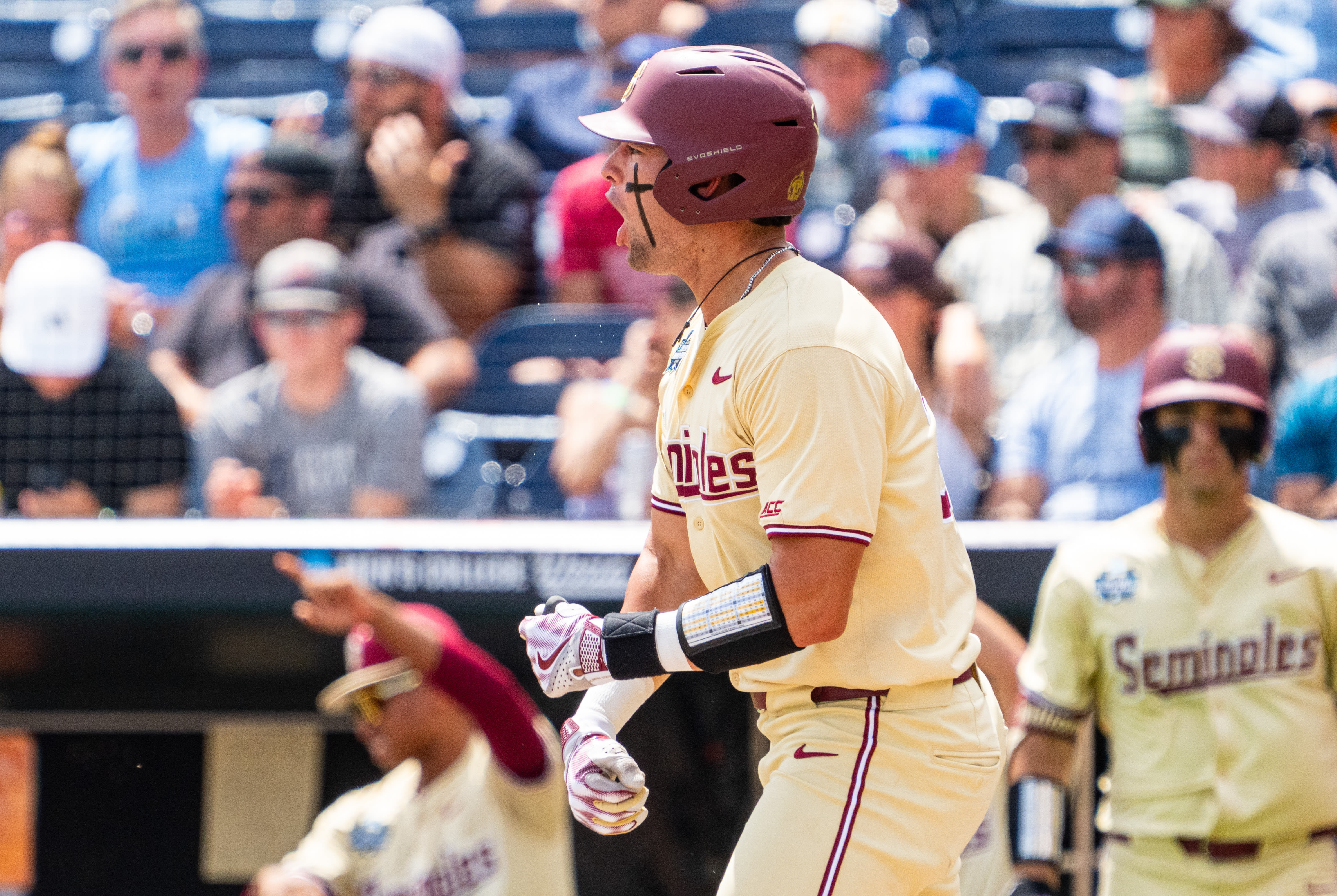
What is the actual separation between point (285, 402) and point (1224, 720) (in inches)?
128

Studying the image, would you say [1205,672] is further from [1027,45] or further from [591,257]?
[1027,45]

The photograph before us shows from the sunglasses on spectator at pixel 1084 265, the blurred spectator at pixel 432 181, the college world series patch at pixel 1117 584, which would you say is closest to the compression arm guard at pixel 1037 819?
the college world series patch at pixel 1117 584

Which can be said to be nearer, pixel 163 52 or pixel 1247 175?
pixel 1247 175

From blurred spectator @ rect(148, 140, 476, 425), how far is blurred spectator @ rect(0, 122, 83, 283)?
66 cm

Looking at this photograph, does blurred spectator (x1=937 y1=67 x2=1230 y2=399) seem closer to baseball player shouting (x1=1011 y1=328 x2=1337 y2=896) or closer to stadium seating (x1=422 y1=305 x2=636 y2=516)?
stadium seating (x1=422 y1=305 x2=636 y2=516)

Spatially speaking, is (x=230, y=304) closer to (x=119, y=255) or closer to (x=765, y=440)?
(x=119, y=255)

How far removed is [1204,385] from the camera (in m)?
3.68

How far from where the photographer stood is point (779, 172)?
7.41ft

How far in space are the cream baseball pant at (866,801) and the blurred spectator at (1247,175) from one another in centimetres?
356

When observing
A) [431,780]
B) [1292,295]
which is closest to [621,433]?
[431,780]

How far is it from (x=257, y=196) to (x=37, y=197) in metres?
0.92

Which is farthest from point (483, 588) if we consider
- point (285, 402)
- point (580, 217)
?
point (580, 217)

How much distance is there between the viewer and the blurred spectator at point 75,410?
520 cm

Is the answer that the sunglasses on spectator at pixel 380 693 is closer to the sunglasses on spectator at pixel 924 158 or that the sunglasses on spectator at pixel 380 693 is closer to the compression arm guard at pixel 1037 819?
the compression arm guard at pixel 1037 819
